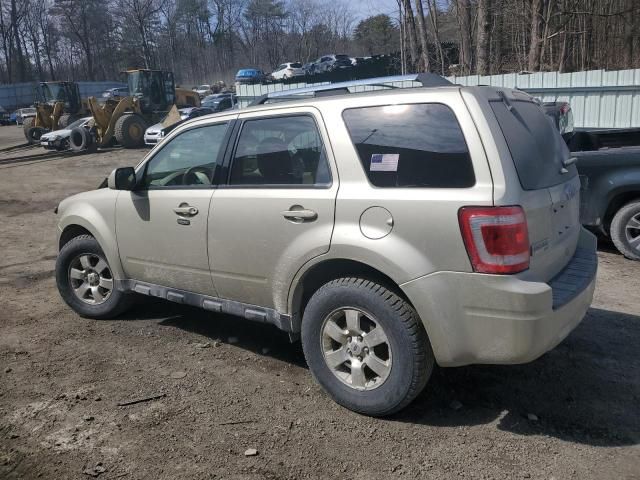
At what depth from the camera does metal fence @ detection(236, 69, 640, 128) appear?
13453mm

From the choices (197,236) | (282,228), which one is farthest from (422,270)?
(197,236)

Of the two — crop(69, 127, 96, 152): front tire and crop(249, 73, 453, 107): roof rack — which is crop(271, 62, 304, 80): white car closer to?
crop(69, 127, 96, 152): front tire

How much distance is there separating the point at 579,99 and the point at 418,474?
530 inches

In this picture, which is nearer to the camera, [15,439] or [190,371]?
[15,439]

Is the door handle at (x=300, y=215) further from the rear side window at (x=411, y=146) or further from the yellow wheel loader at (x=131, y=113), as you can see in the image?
the yellow wheel loader at (x=131, y=113)

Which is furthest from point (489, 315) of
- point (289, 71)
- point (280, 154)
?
point (289, 71)

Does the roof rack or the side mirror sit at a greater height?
the roof rack

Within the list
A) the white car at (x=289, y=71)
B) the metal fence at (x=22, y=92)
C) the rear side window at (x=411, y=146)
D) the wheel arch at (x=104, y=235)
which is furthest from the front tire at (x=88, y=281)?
the metal fence at (x=22, y=92)

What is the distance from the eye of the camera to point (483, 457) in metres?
3.10

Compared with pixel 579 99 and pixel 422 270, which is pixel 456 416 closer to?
pixel 422 270

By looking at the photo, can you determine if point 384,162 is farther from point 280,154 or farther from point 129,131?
point 129,131

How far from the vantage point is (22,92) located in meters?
65.1

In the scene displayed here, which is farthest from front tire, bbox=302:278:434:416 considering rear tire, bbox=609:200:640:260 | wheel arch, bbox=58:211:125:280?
rear tire, bbox=609:200:640:260

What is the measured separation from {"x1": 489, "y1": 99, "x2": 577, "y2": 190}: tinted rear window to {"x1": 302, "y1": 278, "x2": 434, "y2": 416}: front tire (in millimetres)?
982
